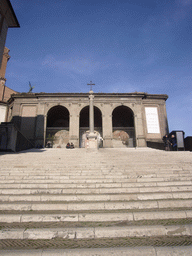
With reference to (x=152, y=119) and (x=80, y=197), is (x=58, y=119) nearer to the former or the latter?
(x=152, y=119)

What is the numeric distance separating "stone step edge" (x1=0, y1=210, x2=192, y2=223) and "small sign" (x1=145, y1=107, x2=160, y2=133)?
2041 centimetres

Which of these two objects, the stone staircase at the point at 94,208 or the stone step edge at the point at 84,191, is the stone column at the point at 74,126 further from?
the stone step edge at the point at 84,191

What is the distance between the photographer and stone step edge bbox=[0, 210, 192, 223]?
308cm

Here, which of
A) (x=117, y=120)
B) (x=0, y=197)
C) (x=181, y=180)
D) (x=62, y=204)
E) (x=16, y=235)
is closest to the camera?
(x=16, y=235)

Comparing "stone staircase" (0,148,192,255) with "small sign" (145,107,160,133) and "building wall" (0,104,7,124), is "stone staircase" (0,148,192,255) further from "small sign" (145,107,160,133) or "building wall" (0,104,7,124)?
"building wall" (0,104,7,124)

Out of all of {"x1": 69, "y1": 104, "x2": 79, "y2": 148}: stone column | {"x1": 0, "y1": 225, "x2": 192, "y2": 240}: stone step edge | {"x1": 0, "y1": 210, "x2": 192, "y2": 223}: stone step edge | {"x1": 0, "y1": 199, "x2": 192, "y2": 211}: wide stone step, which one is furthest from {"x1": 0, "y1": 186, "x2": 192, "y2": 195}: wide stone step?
{"x1": 69, "y1": 104, "x2": 79, "y2": 148}: stone column

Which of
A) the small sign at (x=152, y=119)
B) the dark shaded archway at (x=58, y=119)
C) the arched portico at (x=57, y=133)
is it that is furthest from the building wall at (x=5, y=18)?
the small sign at (x=152, y=119)

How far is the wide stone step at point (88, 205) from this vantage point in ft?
11.6

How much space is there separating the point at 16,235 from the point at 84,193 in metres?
2.04

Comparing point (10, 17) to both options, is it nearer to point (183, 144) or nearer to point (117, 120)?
point (183, 144)

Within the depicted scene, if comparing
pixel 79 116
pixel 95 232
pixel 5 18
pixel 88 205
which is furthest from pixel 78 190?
pixel 79 116

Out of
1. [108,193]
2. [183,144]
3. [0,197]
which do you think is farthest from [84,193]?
[183,144]

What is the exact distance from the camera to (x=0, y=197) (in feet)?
13.0

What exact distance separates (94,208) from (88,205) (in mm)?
164
